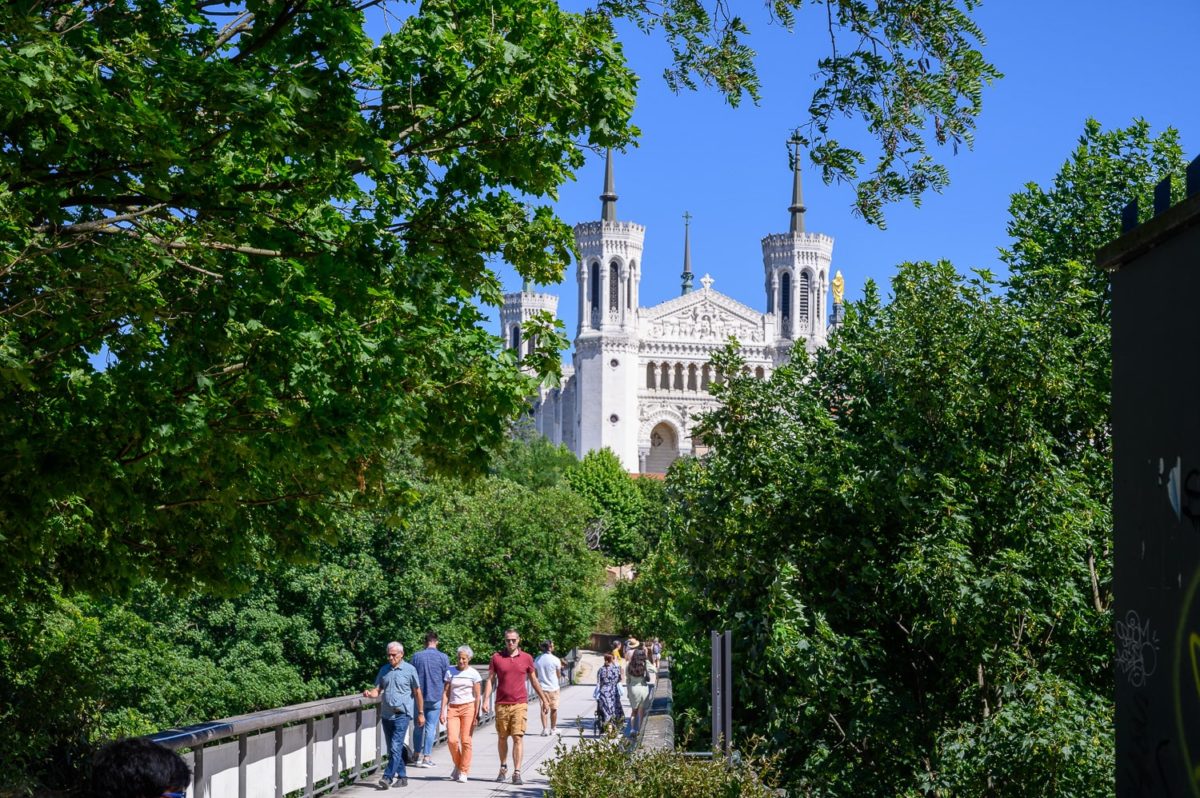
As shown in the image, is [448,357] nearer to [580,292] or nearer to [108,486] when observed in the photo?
[108,486]

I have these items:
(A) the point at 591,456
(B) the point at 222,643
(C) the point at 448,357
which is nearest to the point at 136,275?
(C) the point at 448,357

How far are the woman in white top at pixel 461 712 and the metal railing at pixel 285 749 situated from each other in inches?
34.6

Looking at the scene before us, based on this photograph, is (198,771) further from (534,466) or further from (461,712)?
(534,466)

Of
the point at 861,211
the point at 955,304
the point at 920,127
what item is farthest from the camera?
the point at 955,304

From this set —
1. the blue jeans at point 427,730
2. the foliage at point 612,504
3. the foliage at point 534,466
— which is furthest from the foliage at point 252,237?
the foliage at point 612,504

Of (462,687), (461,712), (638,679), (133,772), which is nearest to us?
(133,772)

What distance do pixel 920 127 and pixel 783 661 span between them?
7321 mm

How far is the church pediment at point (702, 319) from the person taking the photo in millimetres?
145375

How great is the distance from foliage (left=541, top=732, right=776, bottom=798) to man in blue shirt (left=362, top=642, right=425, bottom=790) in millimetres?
6033

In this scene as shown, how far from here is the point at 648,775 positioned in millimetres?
8664

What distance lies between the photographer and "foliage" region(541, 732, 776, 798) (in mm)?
8305

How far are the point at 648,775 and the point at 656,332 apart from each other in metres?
136

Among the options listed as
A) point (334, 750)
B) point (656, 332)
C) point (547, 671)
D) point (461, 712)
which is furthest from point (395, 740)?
point (656, 332)

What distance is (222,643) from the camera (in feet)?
92.7
